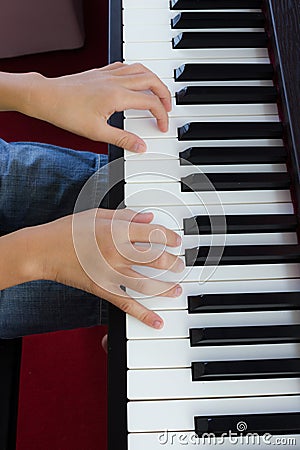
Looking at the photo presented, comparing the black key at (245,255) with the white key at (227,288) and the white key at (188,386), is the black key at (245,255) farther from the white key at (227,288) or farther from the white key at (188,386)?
the white key at (188,386)

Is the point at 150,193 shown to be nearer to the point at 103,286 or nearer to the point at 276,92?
the point at 103,286

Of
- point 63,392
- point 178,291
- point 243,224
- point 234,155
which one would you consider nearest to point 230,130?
point 234,155

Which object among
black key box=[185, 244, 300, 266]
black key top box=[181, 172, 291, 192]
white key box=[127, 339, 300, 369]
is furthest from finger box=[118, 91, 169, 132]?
white key box=[127, 339, 300, 369]

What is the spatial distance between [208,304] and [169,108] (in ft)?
0.99

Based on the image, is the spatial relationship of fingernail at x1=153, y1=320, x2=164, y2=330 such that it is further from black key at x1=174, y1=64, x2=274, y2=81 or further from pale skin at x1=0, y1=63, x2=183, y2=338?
black key at x1=174, y1=64, x2=274, y2=81

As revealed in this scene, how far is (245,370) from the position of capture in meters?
0.69

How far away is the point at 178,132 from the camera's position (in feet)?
2.79

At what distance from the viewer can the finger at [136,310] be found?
0.72m

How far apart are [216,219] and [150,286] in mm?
123

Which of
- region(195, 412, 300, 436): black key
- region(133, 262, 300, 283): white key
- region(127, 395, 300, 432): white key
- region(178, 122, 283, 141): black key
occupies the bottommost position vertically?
region(195, 412, 300, 436): black key

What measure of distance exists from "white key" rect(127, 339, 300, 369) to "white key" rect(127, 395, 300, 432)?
0.04 meters

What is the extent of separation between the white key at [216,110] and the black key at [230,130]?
24 millimetres

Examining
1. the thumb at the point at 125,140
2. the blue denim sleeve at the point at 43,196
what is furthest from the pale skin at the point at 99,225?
the blue denim sleeve at the point at 43,196

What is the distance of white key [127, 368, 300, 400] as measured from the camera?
69cm
